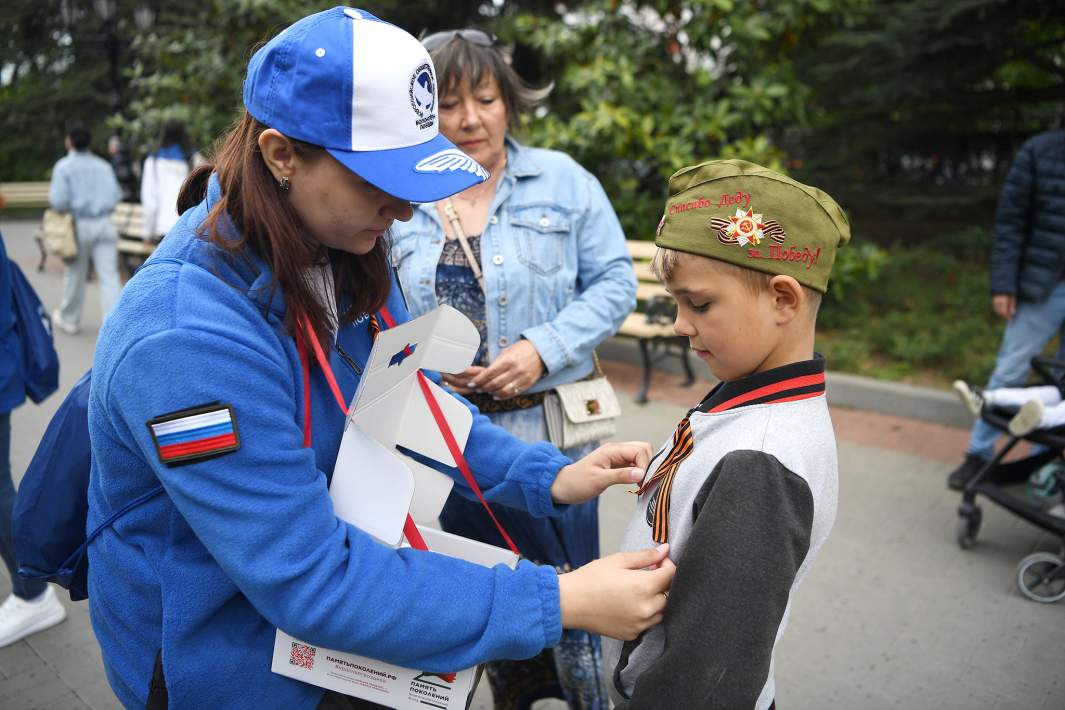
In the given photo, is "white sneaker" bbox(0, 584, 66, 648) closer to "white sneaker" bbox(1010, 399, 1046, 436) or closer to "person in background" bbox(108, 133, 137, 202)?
"white sneaker" bbox(1010, 399, 1046, 436)

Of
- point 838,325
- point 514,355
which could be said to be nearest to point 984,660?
point 514,355

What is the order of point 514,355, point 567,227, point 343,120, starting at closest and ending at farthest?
point 343,120
point 514,355
point 567,227

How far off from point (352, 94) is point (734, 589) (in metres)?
0.94

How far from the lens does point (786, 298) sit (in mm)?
1461

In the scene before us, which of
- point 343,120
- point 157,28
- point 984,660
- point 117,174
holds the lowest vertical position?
point 117,174

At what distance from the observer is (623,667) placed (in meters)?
1.54

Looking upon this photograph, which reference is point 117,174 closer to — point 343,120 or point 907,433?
point 907,433

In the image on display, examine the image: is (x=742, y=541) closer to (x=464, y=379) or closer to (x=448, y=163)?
(x=448, y=163)

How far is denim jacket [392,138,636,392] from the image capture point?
2510 mm

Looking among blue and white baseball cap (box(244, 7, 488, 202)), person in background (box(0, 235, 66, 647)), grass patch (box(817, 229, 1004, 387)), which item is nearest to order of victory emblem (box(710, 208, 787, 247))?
blue and white baseball cap (box(244, 7, 488, 202))

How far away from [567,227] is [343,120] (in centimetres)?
141

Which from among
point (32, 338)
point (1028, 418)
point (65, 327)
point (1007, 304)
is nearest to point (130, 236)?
point (65, 327)

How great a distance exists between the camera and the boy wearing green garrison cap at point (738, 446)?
130cm

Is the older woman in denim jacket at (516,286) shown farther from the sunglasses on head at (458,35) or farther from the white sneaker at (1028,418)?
the white sneaker at (1028,418)
